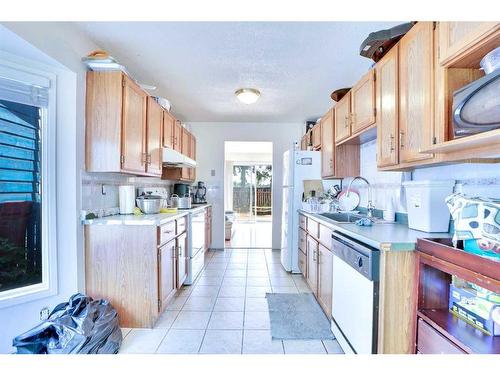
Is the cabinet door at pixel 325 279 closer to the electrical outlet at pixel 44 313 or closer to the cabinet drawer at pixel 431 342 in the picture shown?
the cabinet drawer at pixel 431 342

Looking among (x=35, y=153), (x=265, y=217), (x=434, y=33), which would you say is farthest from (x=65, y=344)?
(x=265, y=217)

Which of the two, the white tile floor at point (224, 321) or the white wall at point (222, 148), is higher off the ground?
the white wall at point (222, 148)

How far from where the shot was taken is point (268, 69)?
104 inches

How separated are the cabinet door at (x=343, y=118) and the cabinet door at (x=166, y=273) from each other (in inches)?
80.6

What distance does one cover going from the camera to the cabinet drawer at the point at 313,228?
8.48 feet

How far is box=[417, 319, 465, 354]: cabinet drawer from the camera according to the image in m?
0.99

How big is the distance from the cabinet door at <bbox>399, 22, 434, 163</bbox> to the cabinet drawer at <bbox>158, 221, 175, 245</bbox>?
1906mm

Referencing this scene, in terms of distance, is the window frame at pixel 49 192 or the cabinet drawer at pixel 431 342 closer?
the cabinet drawer at pixel 431 342

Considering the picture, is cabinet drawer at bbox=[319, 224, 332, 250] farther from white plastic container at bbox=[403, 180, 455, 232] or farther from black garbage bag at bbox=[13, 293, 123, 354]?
black garbage bag at bbox=[13, 293, 123, 354]

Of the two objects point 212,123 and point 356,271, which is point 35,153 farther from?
point 212,123

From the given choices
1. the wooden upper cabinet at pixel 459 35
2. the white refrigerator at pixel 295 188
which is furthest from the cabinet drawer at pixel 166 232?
the wooden upper cabinet at pixel 459 35

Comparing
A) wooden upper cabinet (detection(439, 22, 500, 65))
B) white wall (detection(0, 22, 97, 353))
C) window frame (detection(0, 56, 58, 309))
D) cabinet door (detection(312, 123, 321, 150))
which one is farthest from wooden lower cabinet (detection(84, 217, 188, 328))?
cabinet door (detection(312, 123, 321, 150))
